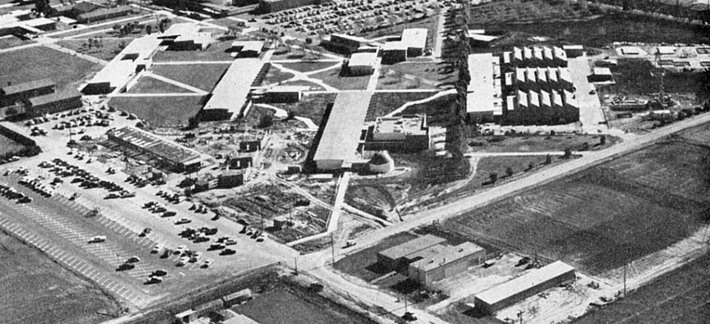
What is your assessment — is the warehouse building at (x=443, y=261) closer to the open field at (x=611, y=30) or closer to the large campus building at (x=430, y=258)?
the large campus building at (x=430, y=258)

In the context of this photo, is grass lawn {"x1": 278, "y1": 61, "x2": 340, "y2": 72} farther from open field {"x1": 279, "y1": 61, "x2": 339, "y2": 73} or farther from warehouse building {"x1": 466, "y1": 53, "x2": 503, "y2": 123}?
warehouse building {"x1": 466, "y1": 53, "x2": 503, "y2": 123}

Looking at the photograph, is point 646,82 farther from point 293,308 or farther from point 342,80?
point 293,308

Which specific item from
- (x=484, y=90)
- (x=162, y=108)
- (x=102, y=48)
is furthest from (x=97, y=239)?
(x=102, y=48)

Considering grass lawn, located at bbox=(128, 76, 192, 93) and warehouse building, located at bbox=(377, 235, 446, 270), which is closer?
warehouse building, located at bbox=(377, 235, 446, 270)

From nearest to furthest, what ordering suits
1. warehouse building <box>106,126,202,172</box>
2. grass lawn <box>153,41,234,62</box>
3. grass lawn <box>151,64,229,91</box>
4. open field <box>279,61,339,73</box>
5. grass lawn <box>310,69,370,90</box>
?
warehouse building <box>106,126,202,172</box> → grass lawn <box>310,69,370,90</box> → grass lawn <box>151,64,229,91</box> → open field <box>279,61,339,73</box> → grass lawn <box>153,41,234,62</box>

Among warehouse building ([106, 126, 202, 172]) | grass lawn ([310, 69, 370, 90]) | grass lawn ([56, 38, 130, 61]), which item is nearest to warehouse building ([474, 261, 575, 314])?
warehouse building ([106, 126, 202, 172])

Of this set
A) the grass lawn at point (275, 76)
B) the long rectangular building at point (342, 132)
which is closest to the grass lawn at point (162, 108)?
the grass lawn at point (275, 76)
